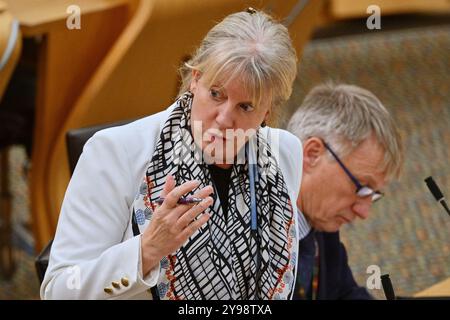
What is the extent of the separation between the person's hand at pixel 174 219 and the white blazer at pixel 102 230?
53 millimetres

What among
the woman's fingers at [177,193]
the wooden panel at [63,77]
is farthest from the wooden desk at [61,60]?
the woman's fingers at [177,193]

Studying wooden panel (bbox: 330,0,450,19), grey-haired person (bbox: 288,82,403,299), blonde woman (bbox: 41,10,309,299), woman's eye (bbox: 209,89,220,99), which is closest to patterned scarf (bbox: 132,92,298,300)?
blonde woman (bbox: 41,10,309,299)

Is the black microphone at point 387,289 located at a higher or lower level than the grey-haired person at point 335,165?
lower

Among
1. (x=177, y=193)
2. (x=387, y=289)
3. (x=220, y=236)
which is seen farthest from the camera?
(x=387, y=289)

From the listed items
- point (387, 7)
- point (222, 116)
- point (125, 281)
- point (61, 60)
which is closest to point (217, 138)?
point (222, 116)

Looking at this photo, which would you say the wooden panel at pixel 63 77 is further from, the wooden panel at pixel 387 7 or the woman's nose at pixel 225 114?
the wooden panel at pixel 387 7

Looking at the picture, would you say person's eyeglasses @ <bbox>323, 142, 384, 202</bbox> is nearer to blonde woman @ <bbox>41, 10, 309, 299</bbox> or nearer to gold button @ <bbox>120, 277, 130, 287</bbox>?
blonde woman @ <bbox>41, 10, 309, 299</bbox>

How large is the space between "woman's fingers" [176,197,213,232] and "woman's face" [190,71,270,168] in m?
0.17

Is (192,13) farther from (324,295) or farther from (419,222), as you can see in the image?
(419,222)

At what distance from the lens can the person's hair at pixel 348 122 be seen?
2211mm

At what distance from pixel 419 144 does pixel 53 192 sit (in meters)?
2.21

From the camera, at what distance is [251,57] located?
5.05 ft

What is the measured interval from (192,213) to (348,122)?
2.80 ft

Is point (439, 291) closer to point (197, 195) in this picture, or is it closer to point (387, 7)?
point (197, 195)
